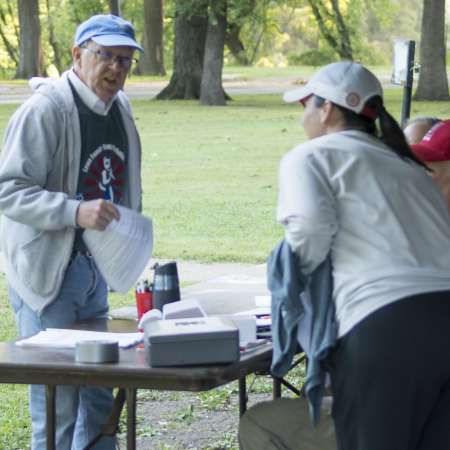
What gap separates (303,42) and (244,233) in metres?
63.3

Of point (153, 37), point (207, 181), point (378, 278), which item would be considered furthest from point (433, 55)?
point (378, 278)

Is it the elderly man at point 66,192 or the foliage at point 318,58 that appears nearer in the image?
the elderly man at point 66,192

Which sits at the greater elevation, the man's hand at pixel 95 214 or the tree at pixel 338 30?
the man's hand at pixel 95 214

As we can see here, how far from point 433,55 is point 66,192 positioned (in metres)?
24.2

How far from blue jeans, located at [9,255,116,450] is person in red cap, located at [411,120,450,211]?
1.31 m

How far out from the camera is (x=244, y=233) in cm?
1136

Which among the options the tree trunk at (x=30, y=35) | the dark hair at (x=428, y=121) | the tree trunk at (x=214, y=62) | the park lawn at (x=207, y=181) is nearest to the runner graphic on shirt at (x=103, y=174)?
the dark hair at (x=428, y=121)

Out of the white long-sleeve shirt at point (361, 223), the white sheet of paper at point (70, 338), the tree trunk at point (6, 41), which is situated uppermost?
the white long-sleeve shirt at point (361, 223)

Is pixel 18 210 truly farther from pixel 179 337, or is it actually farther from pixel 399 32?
pixel 399 32

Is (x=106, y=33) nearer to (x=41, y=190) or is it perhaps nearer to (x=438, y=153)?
(x=41, y=190)

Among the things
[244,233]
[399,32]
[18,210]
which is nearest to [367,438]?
[18,210]

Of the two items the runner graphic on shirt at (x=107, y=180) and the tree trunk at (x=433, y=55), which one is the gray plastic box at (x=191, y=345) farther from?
the tree trunk at (x=433, y=55)

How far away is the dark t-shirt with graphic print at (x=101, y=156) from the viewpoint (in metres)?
4.21

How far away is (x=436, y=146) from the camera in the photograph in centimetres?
456
